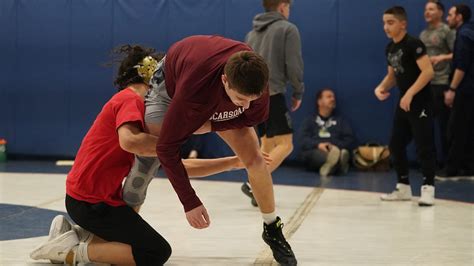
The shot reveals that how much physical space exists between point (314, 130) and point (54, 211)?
442 centimetres

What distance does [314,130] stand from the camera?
31.9 feet

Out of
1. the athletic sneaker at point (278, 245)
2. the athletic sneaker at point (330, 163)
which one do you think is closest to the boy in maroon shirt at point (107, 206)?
the athletic sneaker at point (278, 245)

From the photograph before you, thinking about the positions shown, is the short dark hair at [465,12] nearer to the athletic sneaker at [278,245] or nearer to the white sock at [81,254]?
the athletic sneaker at [278,245]

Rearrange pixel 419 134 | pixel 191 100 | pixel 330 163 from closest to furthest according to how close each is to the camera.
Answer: pixel 191 100, pixel 419 134, pixel 330 163

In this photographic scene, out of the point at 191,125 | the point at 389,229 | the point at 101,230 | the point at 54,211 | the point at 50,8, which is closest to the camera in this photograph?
the point at 191,125

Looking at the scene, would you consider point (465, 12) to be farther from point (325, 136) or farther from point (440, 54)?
point (325, 136)

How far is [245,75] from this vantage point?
11.2 feet

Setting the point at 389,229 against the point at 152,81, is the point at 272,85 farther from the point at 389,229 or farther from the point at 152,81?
the point at 152,81

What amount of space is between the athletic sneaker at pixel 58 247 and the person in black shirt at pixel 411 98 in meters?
3.47

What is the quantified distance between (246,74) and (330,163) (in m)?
5.77

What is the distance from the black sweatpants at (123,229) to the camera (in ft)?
13.4

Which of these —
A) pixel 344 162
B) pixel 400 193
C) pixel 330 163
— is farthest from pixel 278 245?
pixel 344 162

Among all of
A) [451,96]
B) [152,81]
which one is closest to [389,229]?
[152,81]

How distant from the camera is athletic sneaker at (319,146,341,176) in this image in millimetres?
9000
